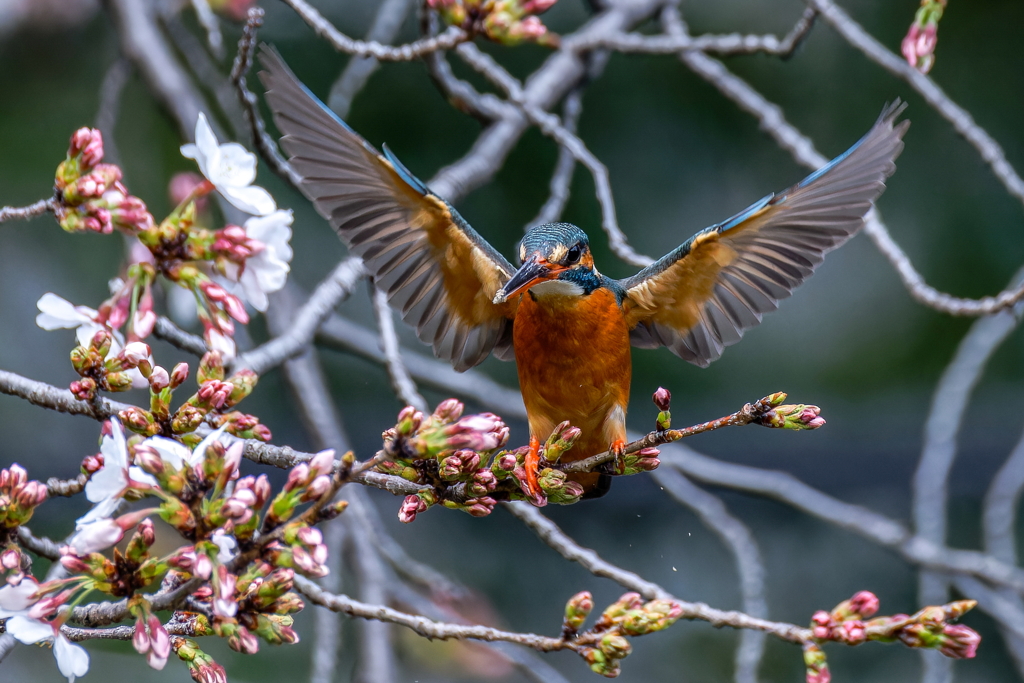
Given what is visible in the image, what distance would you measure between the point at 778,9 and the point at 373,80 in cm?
224

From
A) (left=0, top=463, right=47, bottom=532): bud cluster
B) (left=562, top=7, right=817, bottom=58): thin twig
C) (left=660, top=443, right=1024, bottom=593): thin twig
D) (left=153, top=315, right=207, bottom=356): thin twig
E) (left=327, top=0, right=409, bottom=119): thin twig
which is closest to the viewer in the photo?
(left=0, top=463, right=47, bottom=532): bud cluster

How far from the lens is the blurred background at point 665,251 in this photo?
12.0 feet

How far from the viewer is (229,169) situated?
1150 mm

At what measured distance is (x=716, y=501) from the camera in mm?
2666

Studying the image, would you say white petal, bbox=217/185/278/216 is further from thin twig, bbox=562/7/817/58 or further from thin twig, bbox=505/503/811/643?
thin twig, bbox=562/7/817/58

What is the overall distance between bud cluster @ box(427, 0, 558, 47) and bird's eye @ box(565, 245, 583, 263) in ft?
1.35

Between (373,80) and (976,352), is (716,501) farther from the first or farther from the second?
(373,80)

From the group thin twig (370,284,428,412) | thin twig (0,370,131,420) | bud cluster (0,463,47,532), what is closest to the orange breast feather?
thin twig (370,284,428,412)

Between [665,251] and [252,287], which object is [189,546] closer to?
[252,287]

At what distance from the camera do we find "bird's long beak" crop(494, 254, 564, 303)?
151 cm

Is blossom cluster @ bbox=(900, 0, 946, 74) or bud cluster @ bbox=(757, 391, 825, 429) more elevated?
blossom cluster @ bbox=(900, 0, 946, 74)

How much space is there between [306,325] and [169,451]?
3.63 feet

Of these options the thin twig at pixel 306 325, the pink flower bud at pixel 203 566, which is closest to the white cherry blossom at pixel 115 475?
the pink flower bud at pixel 203 566

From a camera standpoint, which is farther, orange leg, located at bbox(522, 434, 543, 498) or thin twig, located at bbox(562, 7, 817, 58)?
thin twig, located at bbox(562, 7, 817, 58)
